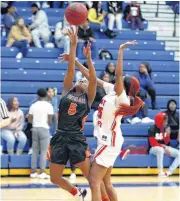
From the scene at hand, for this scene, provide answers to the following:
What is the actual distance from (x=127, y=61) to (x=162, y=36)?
2.31 m

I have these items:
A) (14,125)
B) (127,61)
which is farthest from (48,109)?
(127,61)

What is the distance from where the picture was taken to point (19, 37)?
561 inches

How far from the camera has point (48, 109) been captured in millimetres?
11367

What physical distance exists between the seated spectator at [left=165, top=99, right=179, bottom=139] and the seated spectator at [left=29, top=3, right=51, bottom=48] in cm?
386

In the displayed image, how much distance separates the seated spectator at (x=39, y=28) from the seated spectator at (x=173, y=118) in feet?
12.7

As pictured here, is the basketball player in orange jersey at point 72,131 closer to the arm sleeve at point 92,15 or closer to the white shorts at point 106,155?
the white shorts at point 106,155

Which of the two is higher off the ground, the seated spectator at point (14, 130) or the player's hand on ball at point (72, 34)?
the player's hand on ball at point (72, 34)

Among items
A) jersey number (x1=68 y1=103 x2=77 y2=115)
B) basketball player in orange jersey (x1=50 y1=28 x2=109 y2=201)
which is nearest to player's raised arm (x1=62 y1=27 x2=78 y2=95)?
basketball player in orange jersey (x1=50 y1=28 x2=109 y2=201)

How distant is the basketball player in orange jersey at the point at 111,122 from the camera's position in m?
6.71

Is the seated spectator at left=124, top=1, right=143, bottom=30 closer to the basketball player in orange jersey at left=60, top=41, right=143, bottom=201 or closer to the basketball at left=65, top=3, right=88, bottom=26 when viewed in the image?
the basketball at left=65, top=3, right=88, bottom=26

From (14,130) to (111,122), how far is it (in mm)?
5220

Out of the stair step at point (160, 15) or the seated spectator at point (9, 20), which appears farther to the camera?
the stair step at point (160, 15)

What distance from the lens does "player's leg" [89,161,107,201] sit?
666 cm

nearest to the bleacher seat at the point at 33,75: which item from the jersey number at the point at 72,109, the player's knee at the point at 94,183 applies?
the jersey number at the point at 72,109
